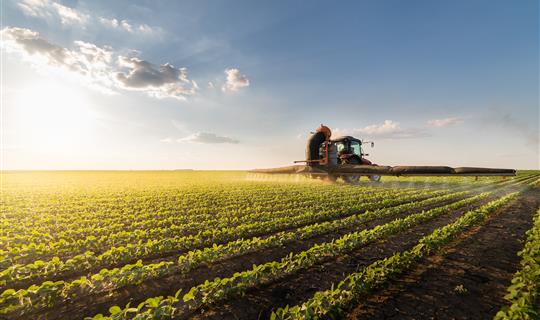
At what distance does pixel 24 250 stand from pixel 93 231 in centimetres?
203

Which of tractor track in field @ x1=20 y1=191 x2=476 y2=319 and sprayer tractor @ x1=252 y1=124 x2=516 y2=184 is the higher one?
sprayer tractor @ x1=252 y1=124 x2=516 y2=184

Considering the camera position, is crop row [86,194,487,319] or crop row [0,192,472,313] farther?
crop row [0,192,472,313]

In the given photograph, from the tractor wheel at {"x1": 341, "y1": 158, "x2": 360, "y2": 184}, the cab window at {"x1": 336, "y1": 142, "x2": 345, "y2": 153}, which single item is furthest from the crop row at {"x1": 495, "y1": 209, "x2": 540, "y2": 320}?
the cab window at {"x1": 336, "y1": 142, "x2": 345, "y2": 153}

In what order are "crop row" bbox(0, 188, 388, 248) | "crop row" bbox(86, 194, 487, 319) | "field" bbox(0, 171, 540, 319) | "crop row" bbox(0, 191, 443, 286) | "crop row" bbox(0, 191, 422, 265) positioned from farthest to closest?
"crop row" bbox(0, 188, 388, 248) < "crop row" bbox(0, 191, 422, 265) < "crop row" bbox(0, 191, 443, 286) < "field" bbox(0, 171, 540, 319) < "crop row" bbox(86, 194, 487, 319)

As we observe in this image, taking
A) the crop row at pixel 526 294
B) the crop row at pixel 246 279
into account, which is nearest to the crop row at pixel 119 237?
the crop row at pixel 246 279

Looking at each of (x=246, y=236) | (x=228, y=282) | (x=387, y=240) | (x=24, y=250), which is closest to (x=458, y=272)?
(x=387, y=240)

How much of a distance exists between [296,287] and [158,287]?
2.23 m

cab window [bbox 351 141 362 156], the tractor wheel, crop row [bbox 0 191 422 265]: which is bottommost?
crop row [bbox 0 191 422 265]

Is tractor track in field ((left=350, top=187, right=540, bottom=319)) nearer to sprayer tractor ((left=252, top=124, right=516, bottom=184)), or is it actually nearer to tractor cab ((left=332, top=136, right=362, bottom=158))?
sprayer tractor ((left=252, top=124, right=516, bottom=184))

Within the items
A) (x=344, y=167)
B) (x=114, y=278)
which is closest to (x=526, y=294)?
(x=114, y=278)

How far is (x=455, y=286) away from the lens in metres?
4.35

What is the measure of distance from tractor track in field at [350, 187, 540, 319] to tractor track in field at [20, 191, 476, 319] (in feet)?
7.74

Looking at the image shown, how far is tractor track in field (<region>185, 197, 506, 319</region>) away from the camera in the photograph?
3.59 metres

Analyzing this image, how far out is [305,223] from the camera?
29.4ft
